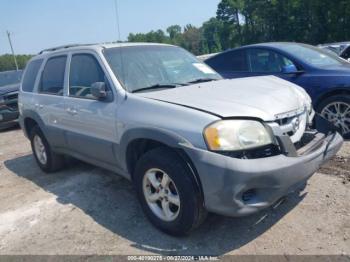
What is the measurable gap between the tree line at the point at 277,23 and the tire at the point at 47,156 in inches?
113

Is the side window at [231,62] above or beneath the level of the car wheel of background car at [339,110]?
above

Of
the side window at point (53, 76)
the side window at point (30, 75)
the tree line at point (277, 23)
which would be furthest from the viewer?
the tree line at point (277, 23)

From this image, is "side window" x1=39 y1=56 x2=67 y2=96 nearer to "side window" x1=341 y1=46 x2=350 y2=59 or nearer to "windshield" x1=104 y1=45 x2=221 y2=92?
"windshield" x1=104 y1=45 x2=221 y2=92

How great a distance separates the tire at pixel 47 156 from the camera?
542 centimetres

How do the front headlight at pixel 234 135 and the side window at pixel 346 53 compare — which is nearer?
the front headlight at pixel 234 135

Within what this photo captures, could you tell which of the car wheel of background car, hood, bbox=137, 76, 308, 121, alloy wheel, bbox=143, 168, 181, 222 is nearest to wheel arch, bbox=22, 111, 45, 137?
hood, bbox=137, 76, 308, 121

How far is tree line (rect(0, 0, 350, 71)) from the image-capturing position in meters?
39.8

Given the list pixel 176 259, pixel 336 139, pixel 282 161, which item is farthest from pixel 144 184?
pixel 336 139

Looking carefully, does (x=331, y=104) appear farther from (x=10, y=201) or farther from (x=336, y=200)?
(x=10, y=201)

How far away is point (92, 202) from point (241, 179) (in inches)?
86.9

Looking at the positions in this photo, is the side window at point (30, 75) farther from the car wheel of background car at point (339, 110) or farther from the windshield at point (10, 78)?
the windshield at point (10, 78)

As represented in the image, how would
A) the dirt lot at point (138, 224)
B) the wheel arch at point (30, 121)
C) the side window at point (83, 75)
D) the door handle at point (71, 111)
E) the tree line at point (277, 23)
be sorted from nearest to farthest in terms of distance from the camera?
the dirt lot at point (138, 224) → the side window at point (83, 75) → the door handle at point (71, 111) → the wheel arch at point (30, 121) → the tree line at point (277, 23)

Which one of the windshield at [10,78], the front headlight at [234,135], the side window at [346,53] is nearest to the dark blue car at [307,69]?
the front headlight at [234,135]

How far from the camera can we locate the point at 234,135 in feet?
9.41
